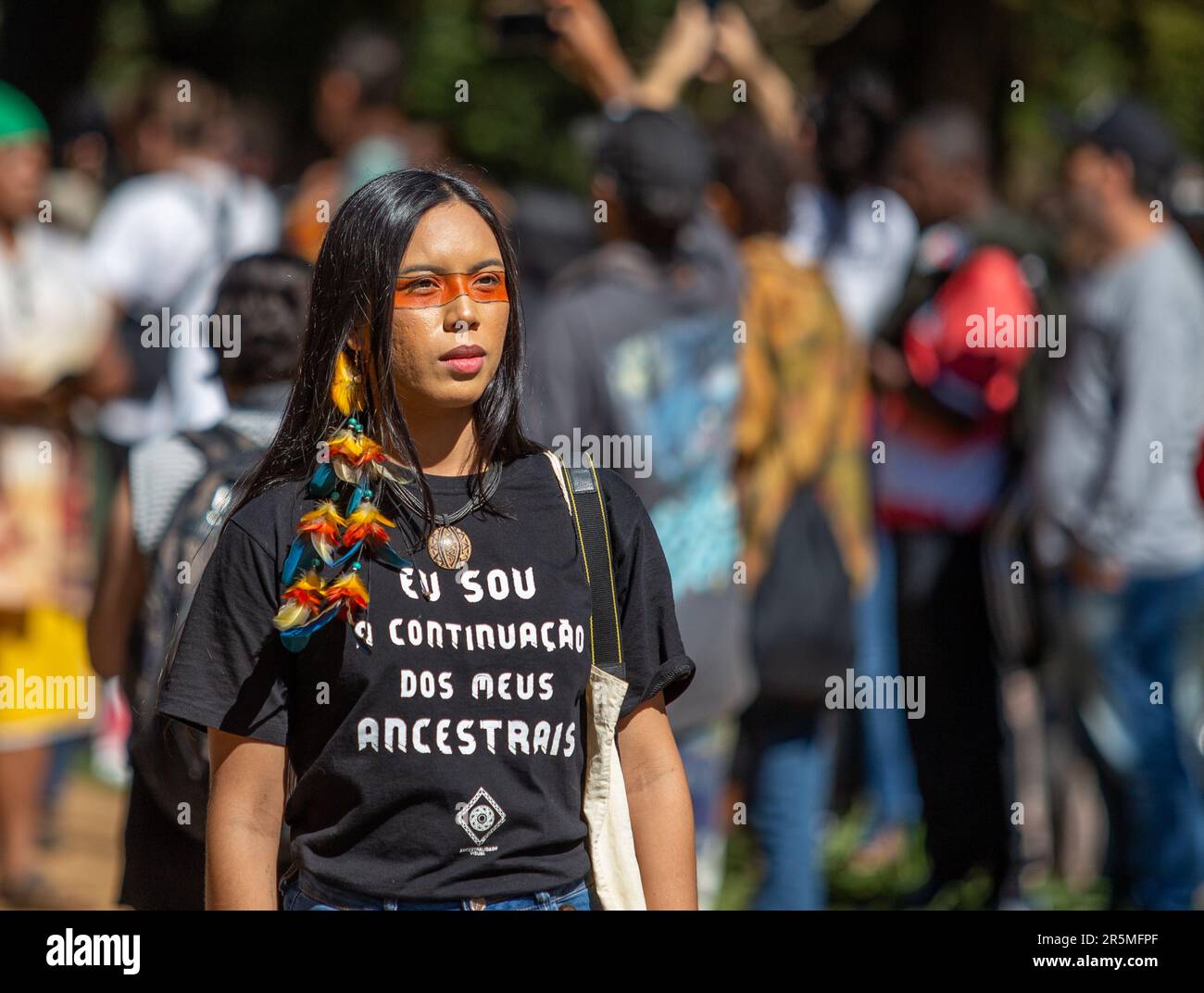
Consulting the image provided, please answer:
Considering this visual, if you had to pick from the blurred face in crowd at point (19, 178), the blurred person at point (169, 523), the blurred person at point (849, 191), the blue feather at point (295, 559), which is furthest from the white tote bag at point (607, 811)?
the blurred face in crowd at point (19, 178)

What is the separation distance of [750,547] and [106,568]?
200 centimetres

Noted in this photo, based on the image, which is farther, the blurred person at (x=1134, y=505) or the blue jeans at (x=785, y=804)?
the blurred person at (x=1134, y=505)

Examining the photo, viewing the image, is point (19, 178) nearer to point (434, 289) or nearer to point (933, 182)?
point (933, 182)

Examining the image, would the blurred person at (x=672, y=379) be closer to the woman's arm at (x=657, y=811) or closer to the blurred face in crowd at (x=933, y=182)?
the blurred face in crowd at (x=933, y=182)

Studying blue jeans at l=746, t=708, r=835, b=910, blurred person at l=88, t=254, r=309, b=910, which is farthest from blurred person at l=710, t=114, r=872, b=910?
blurred person at l=88, t=254, r=309, b=910

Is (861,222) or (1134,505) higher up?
(861,222)

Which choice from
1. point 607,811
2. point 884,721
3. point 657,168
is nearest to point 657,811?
point 607,811

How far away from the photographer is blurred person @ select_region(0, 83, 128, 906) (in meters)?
5.79

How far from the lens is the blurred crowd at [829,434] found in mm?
4934

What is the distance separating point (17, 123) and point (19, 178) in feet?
0.61

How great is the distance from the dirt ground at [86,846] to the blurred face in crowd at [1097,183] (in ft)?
11.7

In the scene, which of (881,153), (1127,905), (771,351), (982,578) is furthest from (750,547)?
(881,153)

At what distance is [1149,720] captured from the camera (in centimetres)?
557
